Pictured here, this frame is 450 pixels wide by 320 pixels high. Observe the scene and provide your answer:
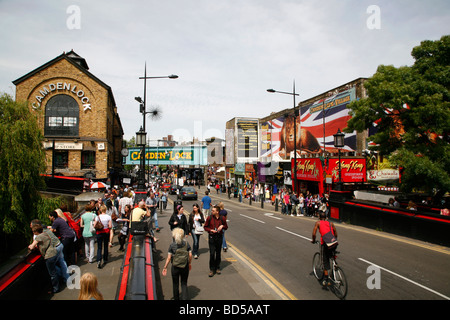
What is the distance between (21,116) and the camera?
10.0m

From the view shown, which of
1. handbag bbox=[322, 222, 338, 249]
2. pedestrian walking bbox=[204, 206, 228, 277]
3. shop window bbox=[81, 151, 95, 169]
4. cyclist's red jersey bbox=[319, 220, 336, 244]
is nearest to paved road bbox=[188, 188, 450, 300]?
handbag bbox=[322, 222, 338, 249]

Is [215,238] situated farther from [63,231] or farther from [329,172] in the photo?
[329,172]

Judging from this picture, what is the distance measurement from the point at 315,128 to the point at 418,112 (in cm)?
1647

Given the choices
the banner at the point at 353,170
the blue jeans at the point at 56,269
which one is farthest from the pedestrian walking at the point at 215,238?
the banner at the point at 353,170

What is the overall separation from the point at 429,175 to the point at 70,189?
2528cm

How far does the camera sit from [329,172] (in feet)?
80.0

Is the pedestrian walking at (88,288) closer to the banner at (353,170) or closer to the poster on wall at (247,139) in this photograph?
the banner at (353,170)

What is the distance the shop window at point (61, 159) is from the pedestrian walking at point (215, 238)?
28.8m

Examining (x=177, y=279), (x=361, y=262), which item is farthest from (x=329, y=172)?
(x=177, y=279)

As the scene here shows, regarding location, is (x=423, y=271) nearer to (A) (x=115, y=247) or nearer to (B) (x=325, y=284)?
(B) (x=325, y=284)

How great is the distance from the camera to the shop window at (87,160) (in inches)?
1267

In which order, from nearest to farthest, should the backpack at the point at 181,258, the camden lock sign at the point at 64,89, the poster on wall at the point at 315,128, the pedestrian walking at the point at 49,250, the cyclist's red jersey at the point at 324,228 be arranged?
1. the backpack at the point at 181,258
2. the pedestrian walking at the point at 49,250
3. the cyclist's red jersey at the point at 324,228
4. the poster on wall at the point at 315,128
5. the camden lock sign at the point at 64,89

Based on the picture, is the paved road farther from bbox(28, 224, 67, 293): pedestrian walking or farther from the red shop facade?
the red shop facade

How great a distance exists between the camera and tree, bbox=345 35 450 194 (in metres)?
13.0
